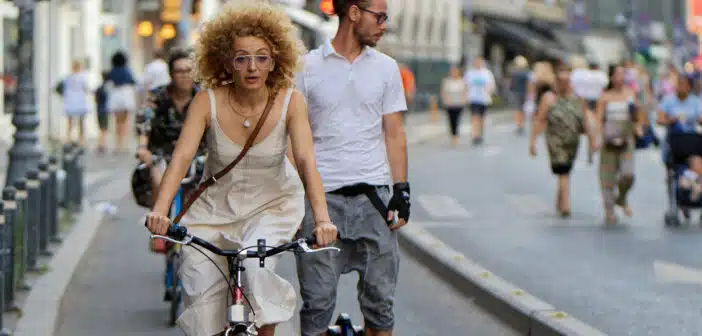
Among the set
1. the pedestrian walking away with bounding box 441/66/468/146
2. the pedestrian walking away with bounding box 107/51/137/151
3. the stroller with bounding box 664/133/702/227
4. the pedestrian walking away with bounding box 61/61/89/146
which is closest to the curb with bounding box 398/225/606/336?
the stroller with bounding box 664/133/702/227

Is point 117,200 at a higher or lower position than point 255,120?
lower

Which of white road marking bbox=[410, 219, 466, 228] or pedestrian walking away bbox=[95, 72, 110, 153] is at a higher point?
pedestrian walking away bbox=[95, 72, 110, 153]

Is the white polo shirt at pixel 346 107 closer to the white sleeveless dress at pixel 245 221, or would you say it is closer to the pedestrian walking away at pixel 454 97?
the white sleeveless dress at pixel 245 221

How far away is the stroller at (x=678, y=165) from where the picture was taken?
50.7 feet

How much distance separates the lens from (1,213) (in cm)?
859

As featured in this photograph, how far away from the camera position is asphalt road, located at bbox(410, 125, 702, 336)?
A: 9602 millimetres

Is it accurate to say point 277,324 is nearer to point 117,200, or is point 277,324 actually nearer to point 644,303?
point 644,303

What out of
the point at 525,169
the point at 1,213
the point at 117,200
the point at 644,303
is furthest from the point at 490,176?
the point at 1,213

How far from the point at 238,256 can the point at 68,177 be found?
34.1 ft

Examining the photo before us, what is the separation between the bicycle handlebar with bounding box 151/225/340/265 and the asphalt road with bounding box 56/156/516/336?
3.21 metres

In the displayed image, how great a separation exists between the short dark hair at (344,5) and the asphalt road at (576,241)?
2.69 metres

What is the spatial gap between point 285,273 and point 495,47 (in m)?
60.0

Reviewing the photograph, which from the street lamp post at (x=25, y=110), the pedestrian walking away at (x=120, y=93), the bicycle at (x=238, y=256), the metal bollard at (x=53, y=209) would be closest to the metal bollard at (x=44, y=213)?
the metal bollard at (x=53, y=209)

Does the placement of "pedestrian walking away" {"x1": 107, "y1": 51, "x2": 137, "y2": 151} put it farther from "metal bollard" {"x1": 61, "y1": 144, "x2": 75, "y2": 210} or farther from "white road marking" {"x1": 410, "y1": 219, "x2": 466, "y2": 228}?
"white road marking" {"x1": 410, "y1": 219, "x2": 466, "y2": 228}
